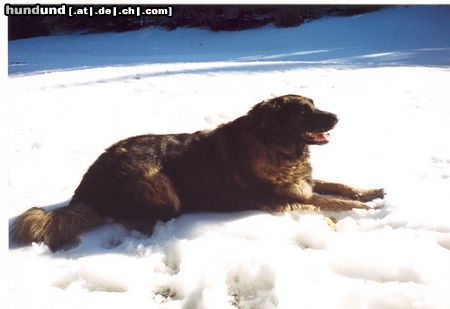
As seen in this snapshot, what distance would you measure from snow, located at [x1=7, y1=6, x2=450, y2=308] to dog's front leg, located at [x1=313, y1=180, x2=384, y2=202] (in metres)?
0.22

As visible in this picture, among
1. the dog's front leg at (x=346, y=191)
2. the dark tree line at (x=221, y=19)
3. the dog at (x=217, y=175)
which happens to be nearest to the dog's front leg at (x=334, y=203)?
the dog at (x=217, y=175)

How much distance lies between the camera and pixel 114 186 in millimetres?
3145

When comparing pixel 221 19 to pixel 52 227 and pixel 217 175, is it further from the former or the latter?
pixel 52 227

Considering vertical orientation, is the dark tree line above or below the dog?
above

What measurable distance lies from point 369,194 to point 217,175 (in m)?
1.43

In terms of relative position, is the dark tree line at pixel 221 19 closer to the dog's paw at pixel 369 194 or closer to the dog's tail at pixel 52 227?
the dog's paw at pixel 369 194

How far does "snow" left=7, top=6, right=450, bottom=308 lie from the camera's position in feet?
7.57

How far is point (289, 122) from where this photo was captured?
351cm

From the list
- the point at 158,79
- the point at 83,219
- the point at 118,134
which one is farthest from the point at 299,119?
the point at 158,79

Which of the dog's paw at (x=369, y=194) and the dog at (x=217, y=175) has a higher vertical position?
the dog at (x=217, y=175)

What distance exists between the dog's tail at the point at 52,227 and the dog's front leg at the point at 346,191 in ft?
7.04

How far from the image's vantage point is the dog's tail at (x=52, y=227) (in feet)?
9.43

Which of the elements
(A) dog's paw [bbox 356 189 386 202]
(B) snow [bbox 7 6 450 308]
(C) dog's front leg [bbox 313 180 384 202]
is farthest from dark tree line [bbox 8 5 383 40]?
(A) dog's paw [bbox 356 189 386 202]

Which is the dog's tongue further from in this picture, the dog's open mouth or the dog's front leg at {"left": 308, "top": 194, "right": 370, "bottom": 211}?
the dog's front leg at {"left": 308, "top": 194, "right": 370, "bottom": 211}
